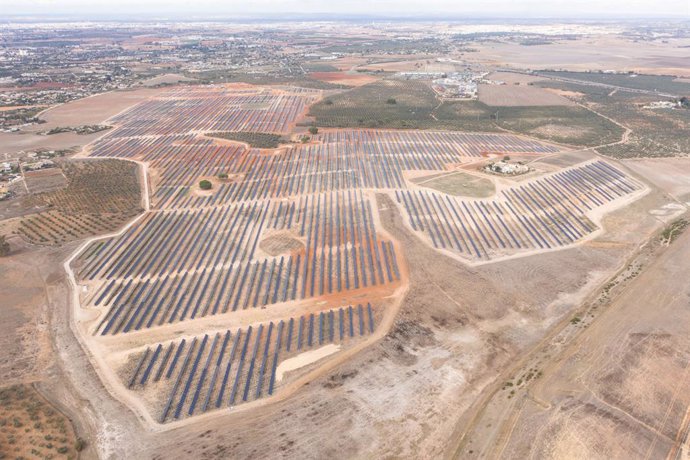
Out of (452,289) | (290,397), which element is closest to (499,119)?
(452,289)

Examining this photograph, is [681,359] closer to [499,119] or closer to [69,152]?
[499,119]

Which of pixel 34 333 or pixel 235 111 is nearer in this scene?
pixel 34 333

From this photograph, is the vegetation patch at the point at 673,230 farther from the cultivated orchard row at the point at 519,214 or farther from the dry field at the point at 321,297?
the cultivated orchard row at the point at 519,214

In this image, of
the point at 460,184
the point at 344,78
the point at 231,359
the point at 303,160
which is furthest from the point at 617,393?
the point at 344,78

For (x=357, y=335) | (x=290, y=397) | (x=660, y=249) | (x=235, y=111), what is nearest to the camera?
(x=290, y=397)

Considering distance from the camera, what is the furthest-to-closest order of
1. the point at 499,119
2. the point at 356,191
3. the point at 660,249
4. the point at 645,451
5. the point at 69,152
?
1. the point at 499,119
2. the point at 69,152
3. the point at 356,191
4. the point at 660,249
5. the point at 645,451

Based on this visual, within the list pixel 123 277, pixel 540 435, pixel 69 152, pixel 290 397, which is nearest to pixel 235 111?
pixel 69 152

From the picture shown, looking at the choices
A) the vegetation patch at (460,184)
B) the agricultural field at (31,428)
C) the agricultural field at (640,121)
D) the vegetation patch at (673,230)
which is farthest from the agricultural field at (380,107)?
the agricultural field at (31,428)
